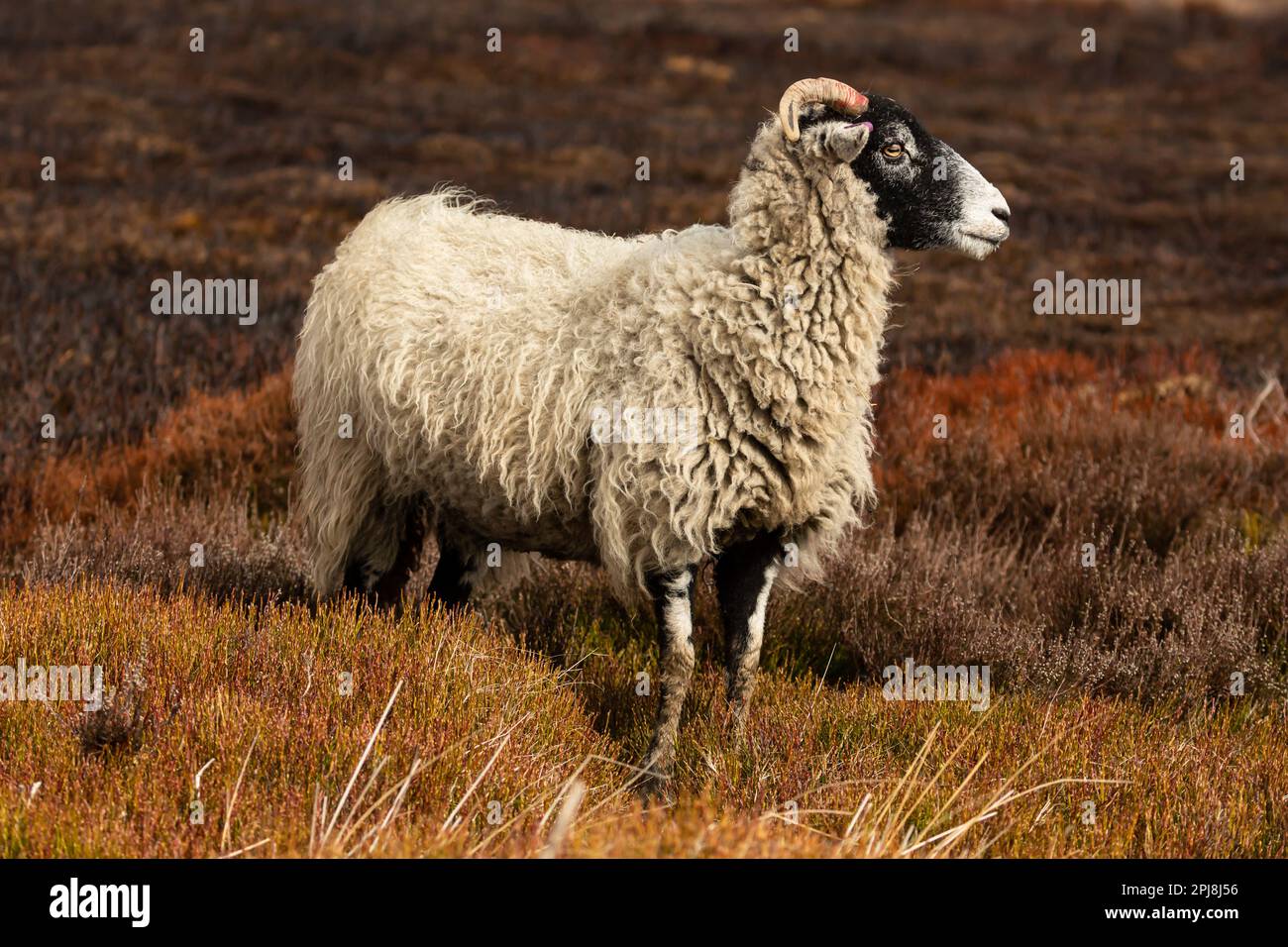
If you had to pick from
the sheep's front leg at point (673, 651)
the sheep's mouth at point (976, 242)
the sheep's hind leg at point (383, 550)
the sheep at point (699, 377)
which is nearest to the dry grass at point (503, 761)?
the sheep's front leg at point (673, 651)

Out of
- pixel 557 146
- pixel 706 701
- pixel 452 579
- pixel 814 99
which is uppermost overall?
pixel 557 146

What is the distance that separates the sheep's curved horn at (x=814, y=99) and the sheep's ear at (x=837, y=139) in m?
0.05

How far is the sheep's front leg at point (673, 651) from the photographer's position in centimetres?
430

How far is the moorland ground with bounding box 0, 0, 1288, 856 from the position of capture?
3467 mm

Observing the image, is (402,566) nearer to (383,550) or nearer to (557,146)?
(383,550)

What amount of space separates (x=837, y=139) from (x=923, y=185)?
0.32m

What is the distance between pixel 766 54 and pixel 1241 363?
22.5 m

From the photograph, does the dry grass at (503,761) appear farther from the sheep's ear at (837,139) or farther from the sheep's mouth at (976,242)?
the sheep's ear at (837,139)

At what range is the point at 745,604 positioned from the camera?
446cm

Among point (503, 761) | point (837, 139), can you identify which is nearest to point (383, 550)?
point (503, 761)

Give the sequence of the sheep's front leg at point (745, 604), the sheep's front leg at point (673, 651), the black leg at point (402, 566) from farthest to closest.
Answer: the black leg at point (402, 566) < the sheep's front leg at point (745, 604) < the sheep's front leg at point (673, 651)

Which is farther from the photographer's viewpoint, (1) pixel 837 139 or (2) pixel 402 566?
(2) pixel 402 566

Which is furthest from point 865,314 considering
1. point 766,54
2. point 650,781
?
point 766,54

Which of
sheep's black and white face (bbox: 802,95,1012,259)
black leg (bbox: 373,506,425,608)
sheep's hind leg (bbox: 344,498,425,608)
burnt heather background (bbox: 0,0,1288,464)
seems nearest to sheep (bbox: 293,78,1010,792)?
sheep's black and white face (bbox: 802,95,1012,259)
